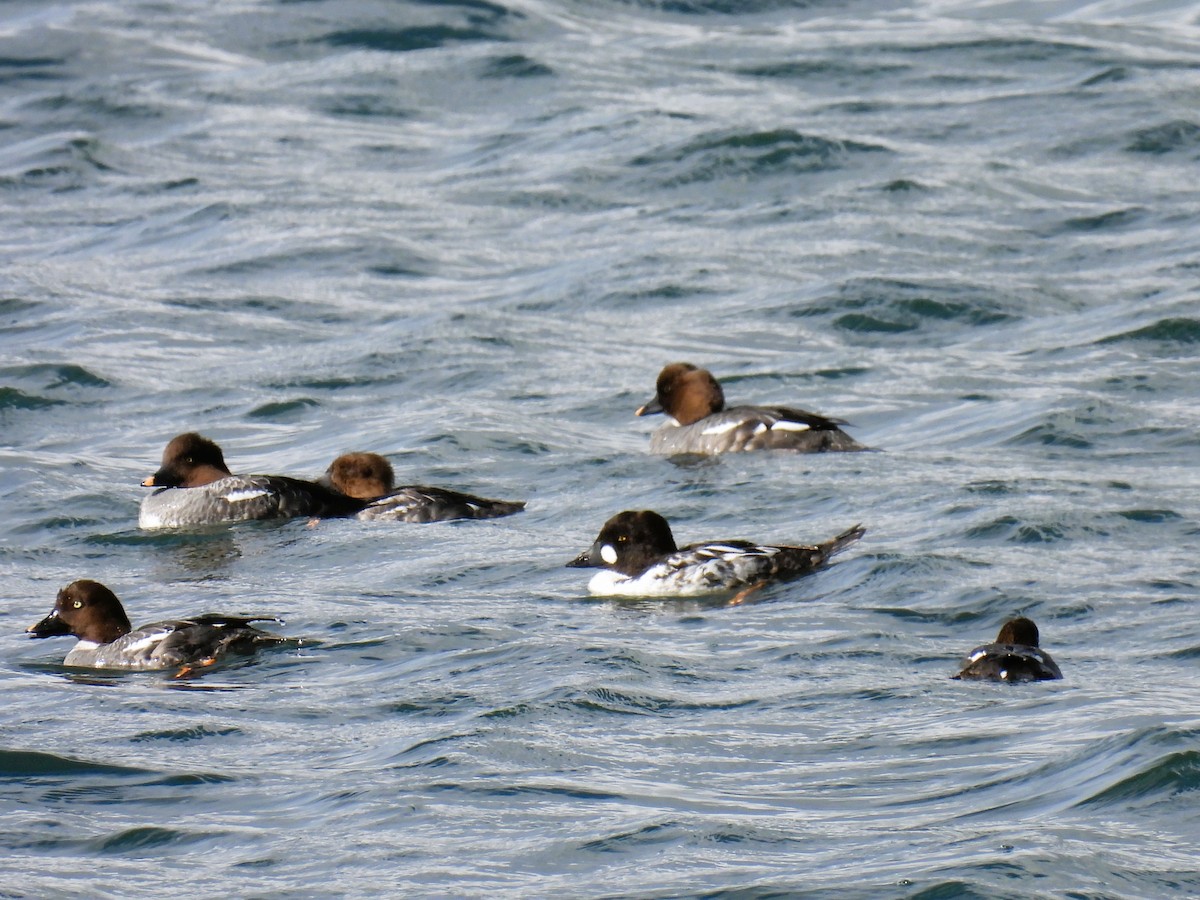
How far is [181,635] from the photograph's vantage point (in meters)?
10.9

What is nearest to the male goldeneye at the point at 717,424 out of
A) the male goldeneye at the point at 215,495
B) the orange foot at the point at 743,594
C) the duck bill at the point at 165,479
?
the male goldeneye at the point at 215,495

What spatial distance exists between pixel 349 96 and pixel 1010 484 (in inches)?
768

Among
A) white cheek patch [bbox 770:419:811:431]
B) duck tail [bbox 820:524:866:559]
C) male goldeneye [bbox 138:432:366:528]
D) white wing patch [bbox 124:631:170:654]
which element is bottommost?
male goldeneye [bbox 138:432:366:528]

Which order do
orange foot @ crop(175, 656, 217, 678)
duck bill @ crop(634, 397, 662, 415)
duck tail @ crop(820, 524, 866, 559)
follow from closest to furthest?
orange foot @ crop(175, 656, 217, 678) < duck tail @ crop(820, 524, 866, 559) < duck bill @ crop(634, 397, 662, 415)

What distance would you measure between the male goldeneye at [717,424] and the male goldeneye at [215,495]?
296 cm

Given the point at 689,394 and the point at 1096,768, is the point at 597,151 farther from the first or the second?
the point at 1096,768

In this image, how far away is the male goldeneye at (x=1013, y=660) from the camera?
9.59 meters

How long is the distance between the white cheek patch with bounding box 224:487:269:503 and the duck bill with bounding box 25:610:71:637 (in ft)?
10.9

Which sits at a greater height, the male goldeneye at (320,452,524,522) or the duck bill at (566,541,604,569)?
the duck bill at (566,541,604,569)

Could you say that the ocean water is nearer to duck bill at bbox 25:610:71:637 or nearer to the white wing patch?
duck bill at bbox 25:610:71:637

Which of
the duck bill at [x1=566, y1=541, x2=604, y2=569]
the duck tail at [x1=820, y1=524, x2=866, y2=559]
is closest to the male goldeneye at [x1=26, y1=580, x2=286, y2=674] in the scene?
the duck bill at [x1=566, y1=541, x2=604, y2=569]

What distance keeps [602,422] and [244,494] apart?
152 inches

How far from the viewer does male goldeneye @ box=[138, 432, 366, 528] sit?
574 inches

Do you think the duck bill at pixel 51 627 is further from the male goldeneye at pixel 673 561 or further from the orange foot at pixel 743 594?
the orange foot at pixel 743 594
